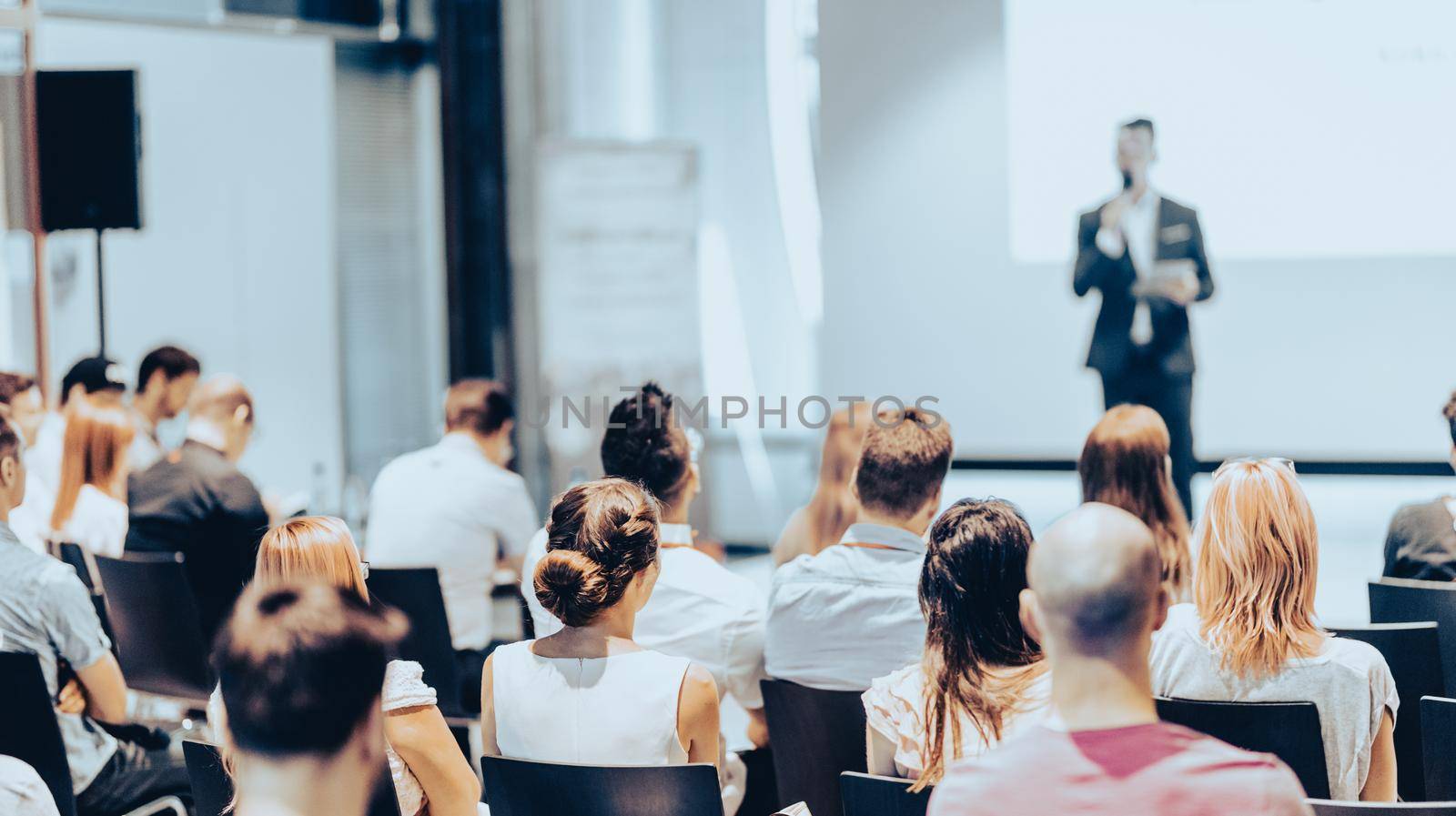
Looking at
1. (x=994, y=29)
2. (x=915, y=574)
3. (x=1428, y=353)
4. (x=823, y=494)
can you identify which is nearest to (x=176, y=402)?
(x=823, y=494)

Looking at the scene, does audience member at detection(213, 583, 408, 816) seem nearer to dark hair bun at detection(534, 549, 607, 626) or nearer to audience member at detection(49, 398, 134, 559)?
dark hair bun at detection(534, 549, 607, 626)

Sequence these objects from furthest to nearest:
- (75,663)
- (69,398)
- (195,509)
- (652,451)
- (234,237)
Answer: (234,237) < (69,398) < (195,509) < (652,451) < (75,663)

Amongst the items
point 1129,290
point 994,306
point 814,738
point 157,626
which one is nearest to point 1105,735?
point 814,738

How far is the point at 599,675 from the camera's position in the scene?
215cm

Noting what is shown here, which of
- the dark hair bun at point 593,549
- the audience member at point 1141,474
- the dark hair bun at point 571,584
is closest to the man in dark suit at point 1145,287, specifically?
the audience member at point 1141,474

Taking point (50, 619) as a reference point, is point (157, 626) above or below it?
below

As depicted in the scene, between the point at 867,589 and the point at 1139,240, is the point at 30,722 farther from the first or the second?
the point at 1139,240

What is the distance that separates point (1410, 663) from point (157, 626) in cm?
277

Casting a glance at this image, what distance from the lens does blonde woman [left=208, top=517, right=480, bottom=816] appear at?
6.70 feet

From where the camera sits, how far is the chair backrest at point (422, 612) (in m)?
3.44

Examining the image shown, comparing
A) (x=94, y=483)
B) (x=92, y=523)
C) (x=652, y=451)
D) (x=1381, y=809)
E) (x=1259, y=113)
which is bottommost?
(x=1381, y=809)

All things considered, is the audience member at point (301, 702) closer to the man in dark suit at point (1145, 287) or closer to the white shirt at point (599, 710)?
the white shirt at point (599, 710)

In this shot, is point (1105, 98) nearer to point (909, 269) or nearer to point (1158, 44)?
point (1158, 44)

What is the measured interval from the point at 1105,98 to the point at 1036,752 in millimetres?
5345
